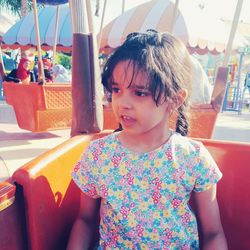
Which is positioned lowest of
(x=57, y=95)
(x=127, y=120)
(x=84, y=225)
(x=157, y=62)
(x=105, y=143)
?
(x=57, y=95)

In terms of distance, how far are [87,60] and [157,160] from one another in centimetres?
65

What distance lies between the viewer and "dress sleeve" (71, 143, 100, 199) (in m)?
1.09

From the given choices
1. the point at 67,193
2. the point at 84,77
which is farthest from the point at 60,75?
the point at 67,193

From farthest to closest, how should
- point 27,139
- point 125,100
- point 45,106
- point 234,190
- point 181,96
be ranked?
point 27,139 → point 45,106 → point 234,190 → point 181,96 → point 125,100

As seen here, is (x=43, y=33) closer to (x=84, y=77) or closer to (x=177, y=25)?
(x=177, y=25)

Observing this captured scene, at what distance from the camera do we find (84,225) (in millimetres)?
1117

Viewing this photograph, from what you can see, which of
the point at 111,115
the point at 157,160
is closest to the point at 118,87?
the point at 157,160

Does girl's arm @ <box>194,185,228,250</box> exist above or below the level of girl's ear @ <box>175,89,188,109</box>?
below

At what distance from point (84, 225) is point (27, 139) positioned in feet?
12.3

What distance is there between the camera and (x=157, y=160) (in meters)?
1.05

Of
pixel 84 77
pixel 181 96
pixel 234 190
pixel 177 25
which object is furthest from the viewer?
pixel 177 25

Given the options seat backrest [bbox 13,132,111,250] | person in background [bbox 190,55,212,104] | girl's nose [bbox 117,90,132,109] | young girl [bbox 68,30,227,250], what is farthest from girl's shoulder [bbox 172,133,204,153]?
person in background [bbox 190,55,212,104]

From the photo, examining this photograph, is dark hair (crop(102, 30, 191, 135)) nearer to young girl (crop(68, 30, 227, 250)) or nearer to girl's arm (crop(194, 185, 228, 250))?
young girl (crop(68, 30, 227, 250))

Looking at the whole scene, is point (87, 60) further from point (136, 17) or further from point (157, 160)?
point (136, 17)
